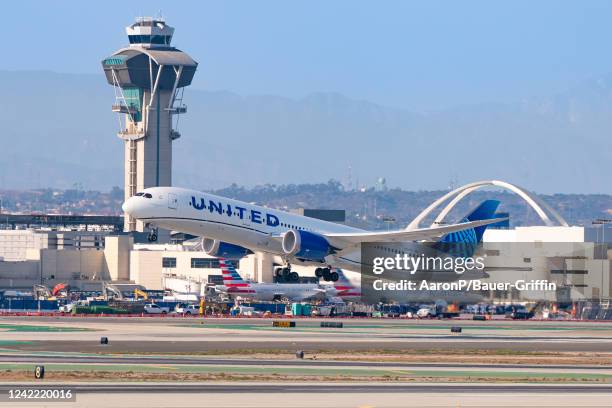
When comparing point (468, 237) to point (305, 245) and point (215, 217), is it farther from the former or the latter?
point (215, 217)

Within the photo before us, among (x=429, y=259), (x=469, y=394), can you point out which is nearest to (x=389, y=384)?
(x=469, y=394)

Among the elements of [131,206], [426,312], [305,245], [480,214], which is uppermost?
[480,214]

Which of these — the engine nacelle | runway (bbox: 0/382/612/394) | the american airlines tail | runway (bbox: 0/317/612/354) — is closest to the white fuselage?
the engine nacelle

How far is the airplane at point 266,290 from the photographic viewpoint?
165m

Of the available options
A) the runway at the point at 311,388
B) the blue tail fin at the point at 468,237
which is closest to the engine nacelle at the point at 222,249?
the blue tail fin at the point at 468,237

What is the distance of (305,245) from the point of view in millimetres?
99188

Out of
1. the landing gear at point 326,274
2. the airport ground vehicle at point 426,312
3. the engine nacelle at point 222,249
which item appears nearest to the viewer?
the landing gear at point 326,274

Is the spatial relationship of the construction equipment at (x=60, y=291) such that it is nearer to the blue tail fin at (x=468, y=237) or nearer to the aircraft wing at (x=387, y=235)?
the blue tail fin at (x=468, y=237)

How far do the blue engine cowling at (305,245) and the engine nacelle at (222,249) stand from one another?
6600 mm

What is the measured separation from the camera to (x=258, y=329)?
10762cm

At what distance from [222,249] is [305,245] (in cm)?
889

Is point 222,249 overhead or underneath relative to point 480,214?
underneath

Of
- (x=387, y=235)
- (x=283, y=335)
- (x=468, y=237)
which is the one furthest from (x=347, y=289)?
(x=283, y=335)

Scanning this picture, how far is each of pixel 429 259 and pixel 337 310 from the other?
26.4 metres
